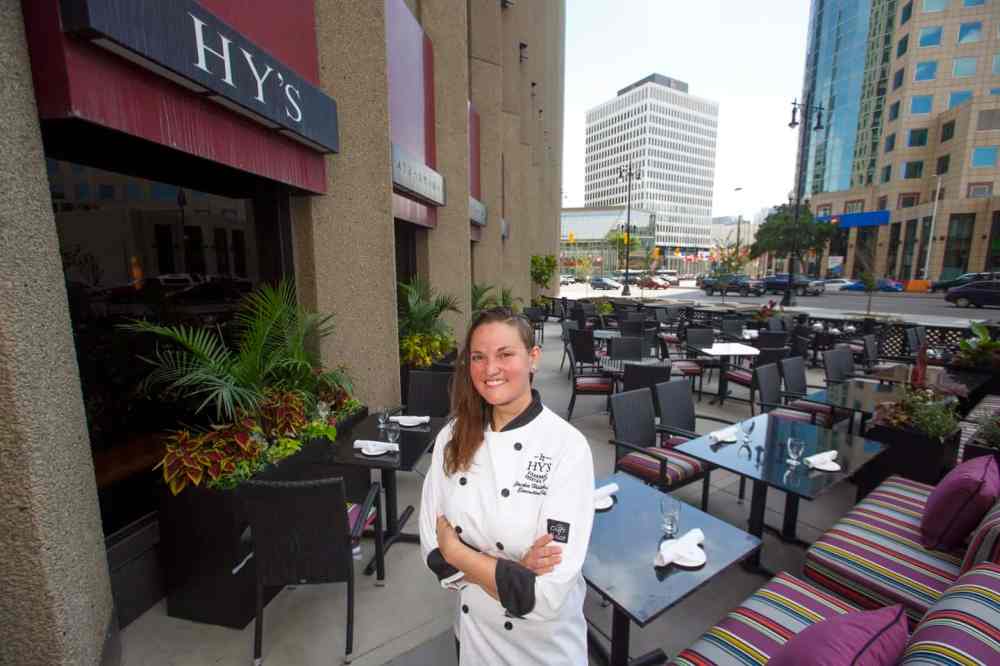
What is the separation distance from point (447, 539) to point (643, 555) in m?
1.32

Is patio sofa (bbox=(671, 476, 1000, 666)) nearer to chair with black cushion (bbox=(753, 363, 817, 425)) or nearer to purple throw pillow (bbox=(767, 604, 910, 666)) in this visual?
purple throw pillow (bbox=(767, 604, 910, 666))

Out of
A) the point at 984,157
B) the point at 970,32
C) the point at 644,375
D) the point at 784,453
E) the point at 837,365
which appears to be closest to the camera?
the point at 784,453

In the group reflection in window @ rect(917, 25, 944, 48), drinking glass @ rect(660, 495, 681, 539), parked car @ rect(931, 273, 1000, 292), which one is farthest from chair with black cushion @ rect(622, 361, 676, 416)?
reflection in window @ rect(917, 25, 944, 48)

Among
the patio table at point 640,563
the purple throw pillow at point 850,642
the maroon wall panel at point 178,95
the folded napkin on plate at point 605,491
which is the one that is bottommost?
the patio table at point 640,563

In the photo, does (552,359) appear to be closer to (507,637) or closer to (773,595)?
(773,595)

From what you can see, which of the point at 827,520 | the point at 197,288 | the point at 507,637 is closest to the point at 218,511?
the point at 507,637

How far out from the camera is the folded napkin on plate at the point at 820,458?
10.8ft

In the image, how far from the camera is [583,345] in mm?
7496

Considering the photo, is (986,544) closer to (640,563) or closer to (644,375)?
(640,563)

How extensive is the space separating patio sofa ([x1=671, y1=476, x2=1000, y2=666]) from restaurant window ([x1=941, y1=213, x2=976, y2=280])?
157 ft

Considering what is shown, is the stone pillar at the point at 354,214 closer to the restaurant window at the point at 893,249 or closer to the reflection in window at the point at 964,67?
the restaurant window at the point at 893,249

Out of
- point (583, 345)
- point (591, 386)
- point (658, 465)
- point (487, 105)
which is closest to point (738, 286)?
point (487, 105)

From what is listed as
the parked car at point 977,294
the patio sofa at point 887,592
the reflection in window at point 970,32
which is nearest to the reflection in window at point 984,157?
the reflection in window at point 970,32

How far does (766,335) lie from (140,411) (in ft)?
29.7
